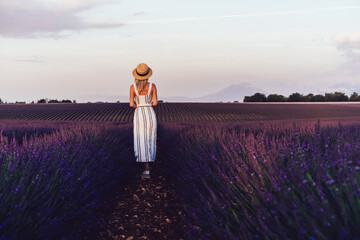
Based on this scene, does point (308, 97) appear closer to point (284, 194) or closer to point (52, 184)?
point (52, 184)

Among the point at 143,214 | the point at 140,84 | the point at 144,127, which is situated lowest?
the point at 143,214

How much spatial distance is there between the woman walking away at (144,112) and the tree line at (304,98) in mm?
20846

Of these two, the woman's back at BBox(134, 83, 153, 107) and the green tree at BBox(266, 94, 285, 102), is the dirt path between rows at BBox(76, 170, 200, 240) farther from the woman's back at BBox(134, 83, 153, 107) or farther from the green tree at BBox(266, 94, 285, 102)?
the green tree at BBox(266, 94, 285, 102)

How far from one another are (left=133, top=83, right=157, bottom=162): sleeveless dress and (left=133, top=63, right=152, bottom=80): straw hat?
0.21 meters

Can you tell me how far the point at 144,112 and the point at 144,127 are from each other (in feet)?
0.94

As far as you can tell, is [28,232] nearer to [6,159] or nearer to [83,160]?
[6,159]

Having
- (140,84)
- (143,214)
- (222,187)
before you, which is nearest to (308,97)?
(140,84)

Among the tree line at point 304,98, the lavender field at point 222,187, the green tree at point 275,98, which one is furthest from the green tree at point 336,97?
the lavender field at point 222,187

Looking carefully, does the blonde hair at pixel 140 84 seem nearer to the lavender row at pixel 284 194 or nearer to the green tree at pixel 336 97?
the lavender row at pixel 284 194

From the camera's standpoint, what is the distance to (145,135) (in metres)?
6.69

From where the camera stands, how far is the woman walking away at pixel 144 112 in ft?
21.1

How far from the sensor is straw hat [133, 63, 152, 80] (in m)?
6.34

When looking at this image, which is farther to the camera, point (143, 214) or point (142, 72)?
point (142, 72)

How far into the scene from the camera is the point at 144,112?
655 cm
